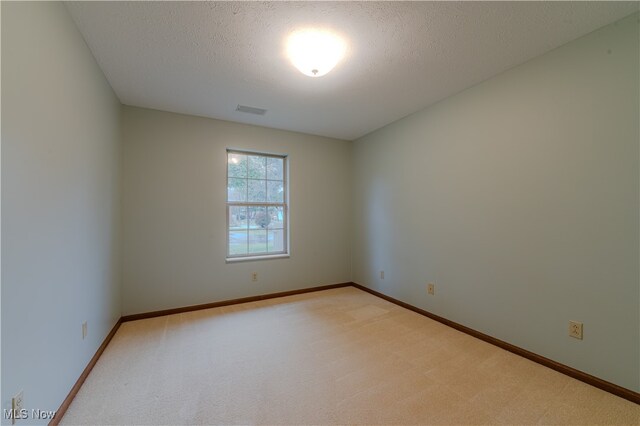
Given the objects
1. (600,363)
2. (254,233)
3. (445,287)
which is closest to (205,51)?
(254,233)

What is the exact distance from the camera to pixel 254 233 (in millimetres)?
3736

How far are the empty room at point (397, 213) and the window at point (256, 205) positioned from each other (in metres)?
0.20

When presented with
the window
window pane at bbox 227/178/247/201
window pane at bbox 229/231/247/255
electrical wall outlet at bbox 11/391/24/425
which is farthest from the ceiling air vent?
electrical wall outlet at bbox 11/391/24/425

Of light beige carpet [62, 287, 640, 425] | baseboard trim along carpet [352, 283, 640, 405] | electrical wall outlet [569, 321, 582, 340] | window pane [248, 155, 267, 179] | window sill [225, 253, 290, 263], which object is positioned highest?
window pane [248, 155, 267, 179]

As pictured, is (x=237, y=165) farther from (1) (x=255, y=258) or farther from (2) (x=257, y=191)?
(1) (x=255, y=258)

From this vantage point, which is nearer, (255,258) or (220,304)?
(220,304)

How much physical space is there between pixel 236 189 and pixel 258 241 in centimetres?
80

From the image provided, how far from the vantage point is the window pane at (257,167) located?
12.2 feet

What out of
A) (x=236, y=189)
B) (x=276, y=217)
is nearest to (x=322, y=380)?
(x=276, y=217)

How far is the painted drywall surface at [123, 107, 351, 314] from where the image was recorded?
298 cm

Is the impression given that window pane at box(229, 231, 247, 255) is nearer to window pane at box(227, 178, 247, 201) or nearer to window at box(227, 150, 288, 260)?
window at box(227, 150, 288, 260)

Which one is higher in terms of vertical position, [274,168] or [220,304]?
[274,168]

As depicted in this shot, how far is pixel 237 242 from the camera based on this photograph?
361 centimetres

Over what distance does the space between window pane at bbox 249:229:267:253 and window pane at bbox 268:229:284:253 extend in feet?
0.27
